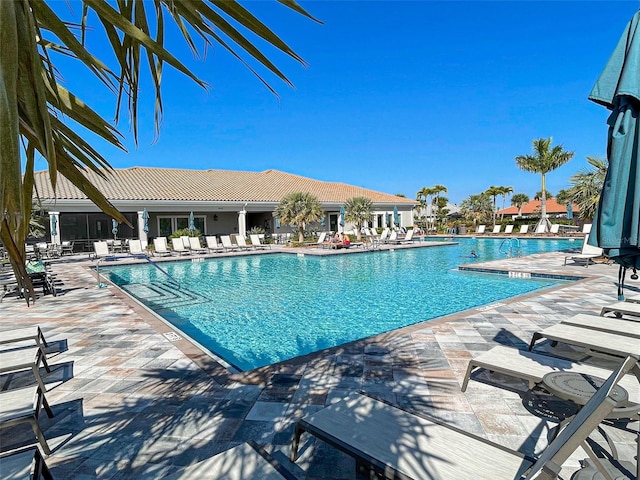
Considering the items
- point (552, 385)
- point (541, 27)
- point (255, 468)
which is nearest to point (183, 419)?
point (255, 468)

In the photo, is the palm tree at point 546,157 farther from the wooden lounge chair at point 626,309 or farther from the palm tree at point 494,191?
the wooden lounge chair at point 626,309

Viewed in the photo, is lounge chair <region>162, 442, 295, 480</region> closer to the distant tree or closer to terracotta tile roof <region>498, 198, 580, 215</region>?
the distant tree

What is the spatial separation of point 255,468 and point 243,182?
3222cm

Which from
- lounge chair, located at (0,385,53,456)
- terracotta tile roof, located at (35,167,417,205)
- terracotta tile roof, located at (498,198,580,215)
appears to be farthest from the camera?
terracotta tile roof, located at (498,198,580,215)

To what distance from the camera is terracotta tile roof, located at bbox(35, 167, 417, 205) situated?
2331cm

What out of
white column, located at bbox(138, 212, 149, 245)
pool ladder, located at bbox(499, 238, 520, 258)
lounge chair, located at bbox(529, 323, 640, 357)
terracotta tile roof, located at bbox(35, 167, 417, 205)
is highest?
terracotta tile roof, located at bbox(35, 167, 417, 205)

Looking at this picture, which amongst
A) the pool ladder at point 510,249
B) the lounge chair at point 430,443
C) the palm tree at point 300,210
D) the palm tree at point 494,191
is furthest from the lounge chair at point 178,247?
the palm tree at point 494,191

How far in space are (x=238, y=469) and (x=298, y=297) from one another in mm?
8351

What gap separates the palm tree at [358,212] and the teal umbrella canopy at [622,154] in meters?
26.6

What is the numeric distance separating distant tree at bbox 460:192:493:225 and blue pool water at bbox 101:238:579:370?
26847mm

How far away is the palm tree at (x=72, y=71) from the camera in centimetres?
82

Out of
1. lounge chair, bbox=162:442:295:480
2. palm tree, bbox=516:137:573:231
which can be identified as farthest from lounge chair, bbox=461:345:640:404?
palm tree, bbox=516:137:573:231

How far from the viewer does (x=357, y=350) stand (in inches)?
199

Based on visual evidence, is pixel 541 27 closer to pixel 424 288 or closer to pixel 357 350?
pixel 424 288
